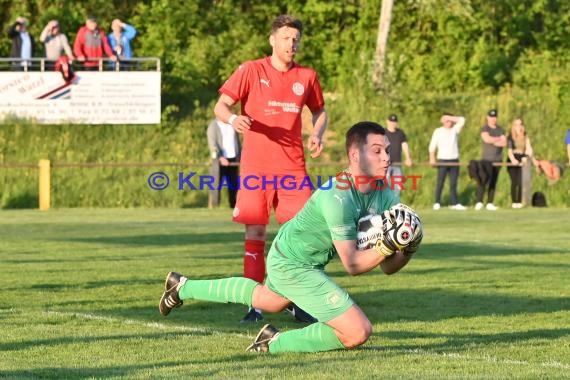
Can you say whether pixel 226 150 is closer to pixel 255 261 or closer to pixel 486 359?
pixel 255 261

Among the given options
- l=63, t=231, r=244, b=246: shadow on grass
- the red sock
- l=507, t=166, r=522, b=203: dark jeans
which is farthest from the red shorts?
l=507, t=166, r=522, b=203: dark jeans

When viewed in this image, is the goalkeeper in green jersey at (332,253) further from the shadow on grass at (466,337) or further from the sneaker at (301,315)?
the sneaker at (301,315)

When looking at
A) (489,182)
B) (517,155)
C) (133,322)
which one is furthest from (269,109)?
(517,155)

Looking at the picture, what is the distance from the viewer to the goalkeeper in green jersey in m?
7.55

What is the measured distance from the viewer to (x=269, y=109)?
10.2 metres

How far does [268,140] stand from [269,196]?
405mm

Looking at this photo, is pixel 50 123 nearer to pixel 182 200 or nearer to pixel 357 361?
pixel 182 200

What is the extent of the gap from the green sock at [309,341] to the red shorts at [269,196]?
2334 millimetres

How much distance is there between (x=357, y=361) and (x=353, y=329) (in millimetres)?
247

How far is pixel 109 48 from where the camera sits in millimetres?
29922

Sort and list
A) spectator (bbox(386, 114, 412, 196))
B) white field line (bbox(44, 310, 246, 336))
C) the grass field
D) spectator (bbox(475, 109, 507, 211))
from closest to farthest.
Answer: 1. the grass field
2. white field line (bbox(44, 310, 246, 336))
3. spectator (bbox(386, 114, 412, 196))
4. spectator (bbox(475, 109, 507, 211))

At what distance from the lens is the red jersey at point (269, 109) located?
10.2 metres

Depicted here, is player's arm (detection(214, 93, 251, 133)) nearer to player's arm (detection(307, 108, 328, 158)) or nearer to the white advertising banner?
player's arm (detection(307, 108, 328, 158))

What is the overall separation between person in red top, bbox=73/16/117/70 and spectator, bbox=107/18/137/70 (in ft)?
1.44
